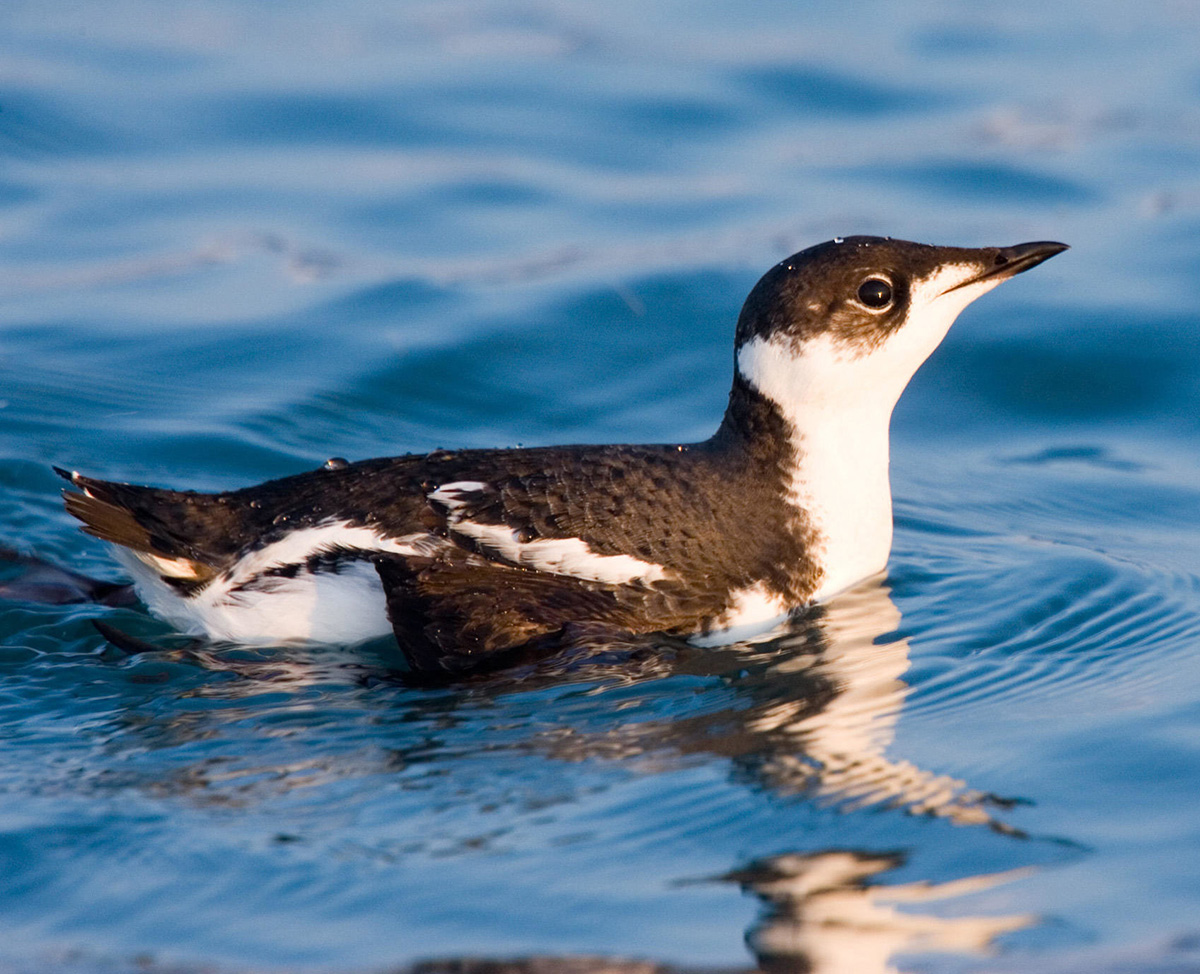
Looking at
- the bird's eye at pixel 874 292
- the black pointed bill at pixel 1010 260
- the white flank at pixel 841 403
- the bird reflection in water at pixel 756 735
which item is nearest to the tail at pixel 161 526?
the bird reflection in water at pixel 756 735

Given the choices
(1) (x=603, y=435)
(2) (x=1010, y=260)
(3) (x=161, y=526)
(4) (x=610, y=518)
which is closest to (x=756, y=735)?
(4) (x=610, y=518)

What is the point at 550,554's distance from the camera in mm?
6016

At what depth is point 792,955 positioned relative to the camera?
14.9 ft

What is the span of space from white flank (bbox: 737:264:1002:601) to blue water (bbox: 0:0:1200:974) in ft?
1.00

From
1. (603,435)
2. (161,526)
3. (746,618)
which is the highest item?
(603,435)

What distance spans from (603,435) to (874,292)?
3.18 metres

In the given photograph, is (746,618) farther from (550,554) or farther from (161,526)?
(161,526)

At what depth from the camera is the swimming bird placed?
6.01 m

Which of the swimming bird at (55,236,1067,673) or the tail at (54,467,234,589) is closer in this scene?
the swimming bird at (55,236,1067,673)

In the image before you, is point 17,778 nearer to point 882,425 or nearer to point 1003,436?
point 882,425

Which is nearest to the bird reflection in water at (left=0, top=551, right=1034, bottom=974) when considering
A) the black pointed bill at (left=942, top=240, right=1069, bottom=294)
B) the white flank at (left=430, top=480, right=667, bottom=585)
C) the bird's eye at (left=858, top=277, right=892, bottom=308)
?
the white flank at (left=430, top=480, right=667, bottom=585)

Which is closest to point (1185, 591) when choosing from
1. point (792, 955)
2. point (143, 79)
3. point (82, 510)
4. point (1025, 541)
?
point (1025, 541)

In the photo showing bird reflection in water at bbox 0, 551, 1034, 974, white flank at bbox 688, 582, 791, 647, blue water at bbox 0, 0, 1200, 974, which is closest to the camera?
bird reflection in water at bbox 0, 551, 1034, 974

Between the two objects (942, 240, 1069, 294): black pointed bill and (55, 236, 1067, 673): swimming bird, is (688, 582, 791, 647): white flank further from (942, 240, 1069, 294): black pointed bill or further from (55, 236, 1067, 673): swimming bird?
(942, 240, 1069, 294): black pointed bill
